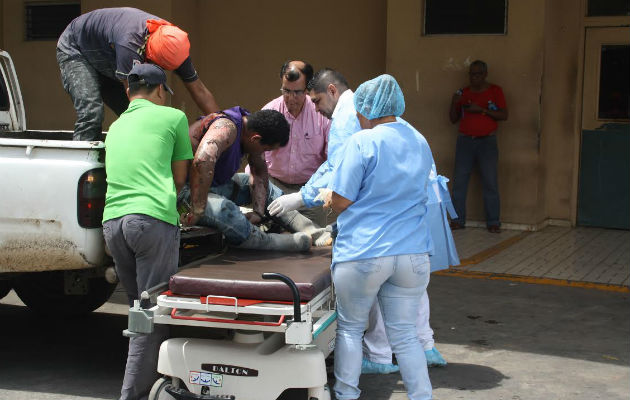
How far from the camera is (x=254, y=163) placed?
5.80 metres

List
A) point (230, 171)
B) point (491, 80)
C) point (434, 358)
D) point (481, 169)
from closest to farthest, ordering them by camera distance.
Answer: point (230, 171)
point (434, 358)
point (481, 169)
point (491, 80)

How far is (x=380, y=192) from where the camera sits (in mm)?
4609

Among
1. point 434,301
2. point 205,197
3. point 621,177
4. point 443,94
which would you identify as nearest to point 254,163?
point 205,197

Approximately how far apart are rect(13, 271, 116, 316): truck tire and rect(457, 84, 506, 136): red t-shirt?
18.3ft

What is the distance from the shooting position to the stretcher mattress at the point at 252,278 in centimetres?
439

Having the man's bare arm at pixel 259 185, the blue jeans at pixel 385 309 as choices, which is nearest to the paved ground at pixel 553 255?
the man's bare arm at pixel 259 185

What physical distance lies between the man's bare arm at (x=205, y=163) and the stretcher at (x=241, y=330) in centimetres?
54

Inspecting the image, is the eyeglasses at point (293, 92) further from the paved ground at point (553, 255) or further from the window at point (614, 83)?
the window at point (614, 83)

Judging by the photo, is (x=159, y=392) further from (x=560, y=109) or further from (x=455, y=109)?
(x=560, y=109)

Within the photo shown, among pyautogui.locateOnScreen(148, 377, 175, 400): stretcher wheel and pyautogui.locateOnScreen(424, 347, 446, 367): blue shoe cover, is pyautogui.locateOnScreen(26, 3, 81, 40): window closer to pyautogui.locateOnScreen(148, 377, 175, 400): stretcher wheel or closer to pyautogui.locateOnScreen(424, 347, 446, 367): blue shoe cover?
pyautogui.locateOnScreen(424, 347, 446, 367): blue shoe cover

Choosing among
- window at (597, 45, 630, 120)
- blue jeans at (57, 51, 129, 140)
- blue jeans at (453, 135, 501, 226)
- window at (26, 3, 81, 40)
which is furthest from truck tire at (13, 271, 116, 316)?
window at (597, 45, 630, 120)

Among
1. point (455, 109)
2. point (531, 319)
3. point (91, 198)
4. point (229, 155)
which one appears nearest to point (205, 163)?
point (229, 155)

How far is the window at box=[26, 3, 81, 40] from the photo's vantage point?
13000 millimetres

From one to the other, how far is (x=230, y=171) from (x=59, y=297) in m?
2.22
